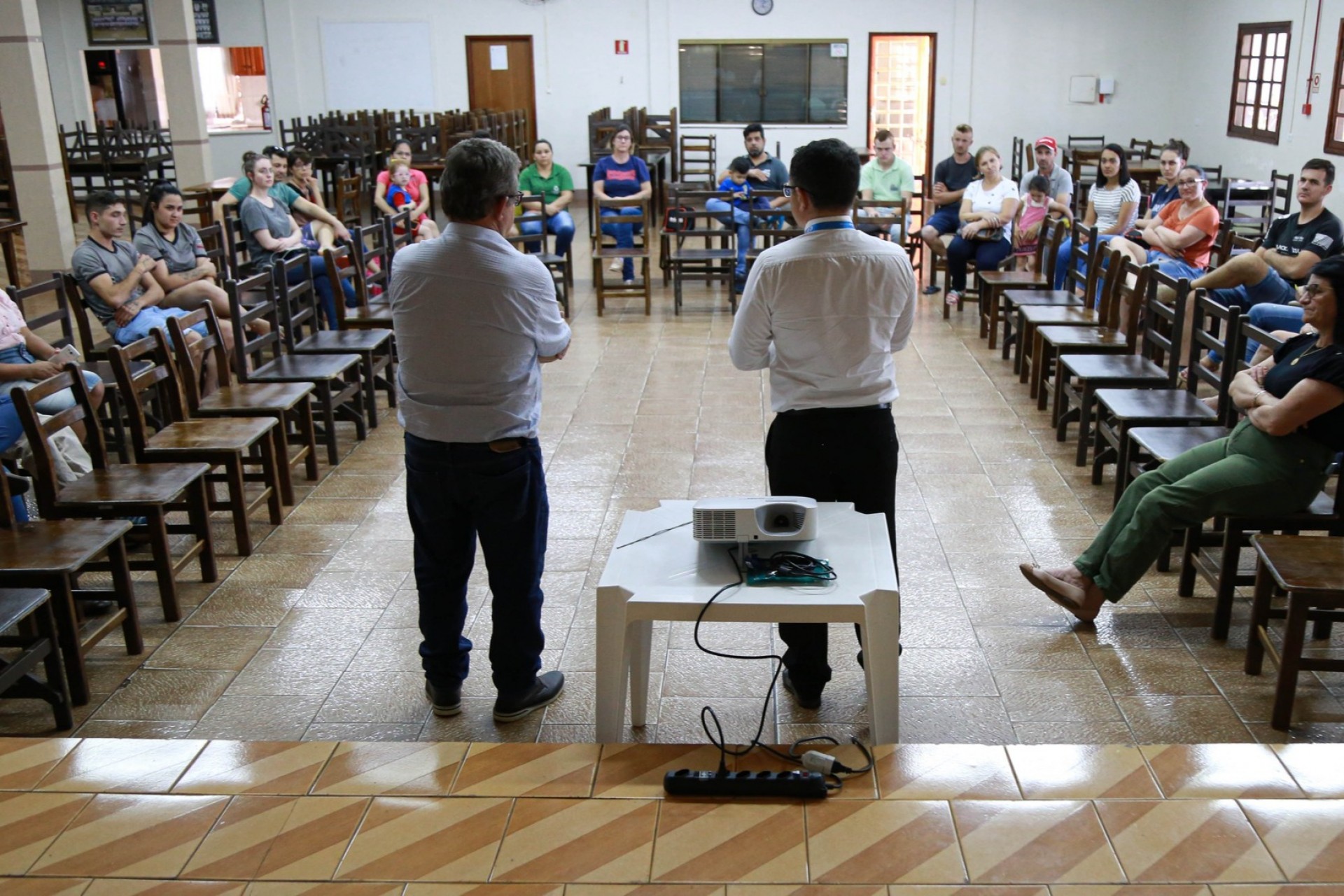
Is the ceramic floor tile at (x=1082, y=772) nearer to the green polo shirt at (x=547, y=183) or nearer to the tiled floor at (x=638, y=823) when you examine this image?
the tiled floor at (x=638, y=823)

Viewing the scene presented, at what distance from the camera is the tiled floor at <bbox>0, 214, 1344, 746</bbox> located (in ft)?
9.87

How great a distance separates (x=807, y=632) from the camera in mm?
2965

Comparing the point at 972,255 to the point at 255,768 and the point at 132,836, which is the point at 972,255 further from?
the point at 132,836

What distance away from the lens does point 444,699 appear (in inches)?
119

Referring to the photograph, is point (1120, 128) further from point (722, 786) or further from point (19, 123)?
point (722, 786)

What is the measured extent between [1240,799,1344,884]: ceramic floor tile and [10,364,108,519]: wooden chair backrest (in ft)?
10.5

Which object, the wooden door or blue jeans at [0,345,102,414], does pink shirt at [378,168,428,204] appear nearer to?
blue jeans at [0,345,102,414]

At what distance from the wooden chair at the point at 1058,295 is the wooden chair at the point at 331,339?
318 cm

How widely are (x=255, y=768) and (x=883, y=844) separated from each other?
1270 millimetres

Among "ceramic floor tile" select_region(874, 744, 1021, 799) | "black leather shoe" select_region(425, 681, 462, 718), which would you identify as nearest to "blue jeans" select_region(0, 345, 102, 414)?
"black leather shoe" select_region(425, 681, 462, 718)

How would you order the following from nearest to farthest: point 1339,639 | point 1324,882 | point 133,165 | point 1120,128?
1. point 1324,882
2. point 1339,639
3. point 133,165
4. point 1120,128

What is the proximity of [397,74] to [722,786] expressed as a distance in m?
14.5

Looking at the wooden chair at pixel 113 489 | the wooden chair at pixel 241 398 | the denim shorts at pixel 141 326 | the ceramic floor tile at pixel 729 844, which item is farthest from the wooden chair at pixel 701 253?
the ceramic floor tile at pixel 729 844

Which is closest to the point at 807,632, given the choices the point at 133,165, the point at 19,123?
the point at 19,123
